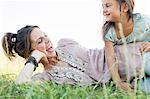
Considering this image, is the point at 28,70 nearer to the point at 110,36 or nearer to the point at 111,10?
the point at 110,36

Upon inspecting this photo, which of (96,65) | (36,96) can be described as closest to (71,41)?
(96,65)

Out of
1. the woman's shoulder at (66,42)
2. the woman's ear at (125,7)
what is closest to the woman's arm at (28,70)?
the woman's shoulder at (66,42)

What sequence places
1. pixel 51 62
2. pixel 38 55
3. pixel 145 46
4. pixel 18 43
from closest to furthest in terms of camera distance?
pixel 145 46, pixel 38 55, pixel 51 62, pixel 18 43

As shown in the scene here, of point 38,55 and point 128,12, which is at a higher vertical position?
point 128,12

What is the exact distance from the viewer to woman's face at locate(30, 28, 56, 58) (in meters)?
3.76

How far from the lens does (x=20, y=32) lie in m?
4.07

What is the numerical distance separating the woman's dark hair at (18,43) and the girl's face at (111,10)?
78cm

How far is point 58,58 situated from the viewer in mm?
3914

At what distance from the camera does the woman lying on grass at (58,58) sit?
3717 mm

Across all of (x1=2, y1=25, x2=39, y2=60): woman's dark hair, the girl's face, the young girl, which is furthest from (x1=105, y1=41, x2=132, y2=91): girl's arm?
(x1=2, y1=25, x2=39, y2=60): woman's dark hair

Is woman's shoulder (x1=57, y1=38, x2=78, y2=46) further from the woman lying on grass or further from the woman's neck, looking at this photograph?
the woman's neck

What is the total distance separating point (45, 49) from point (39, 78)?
262 mm

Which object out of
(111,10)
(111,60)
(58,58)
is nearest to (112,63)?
(111,60)

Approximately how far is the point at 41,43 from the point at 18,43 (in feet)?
1.11
